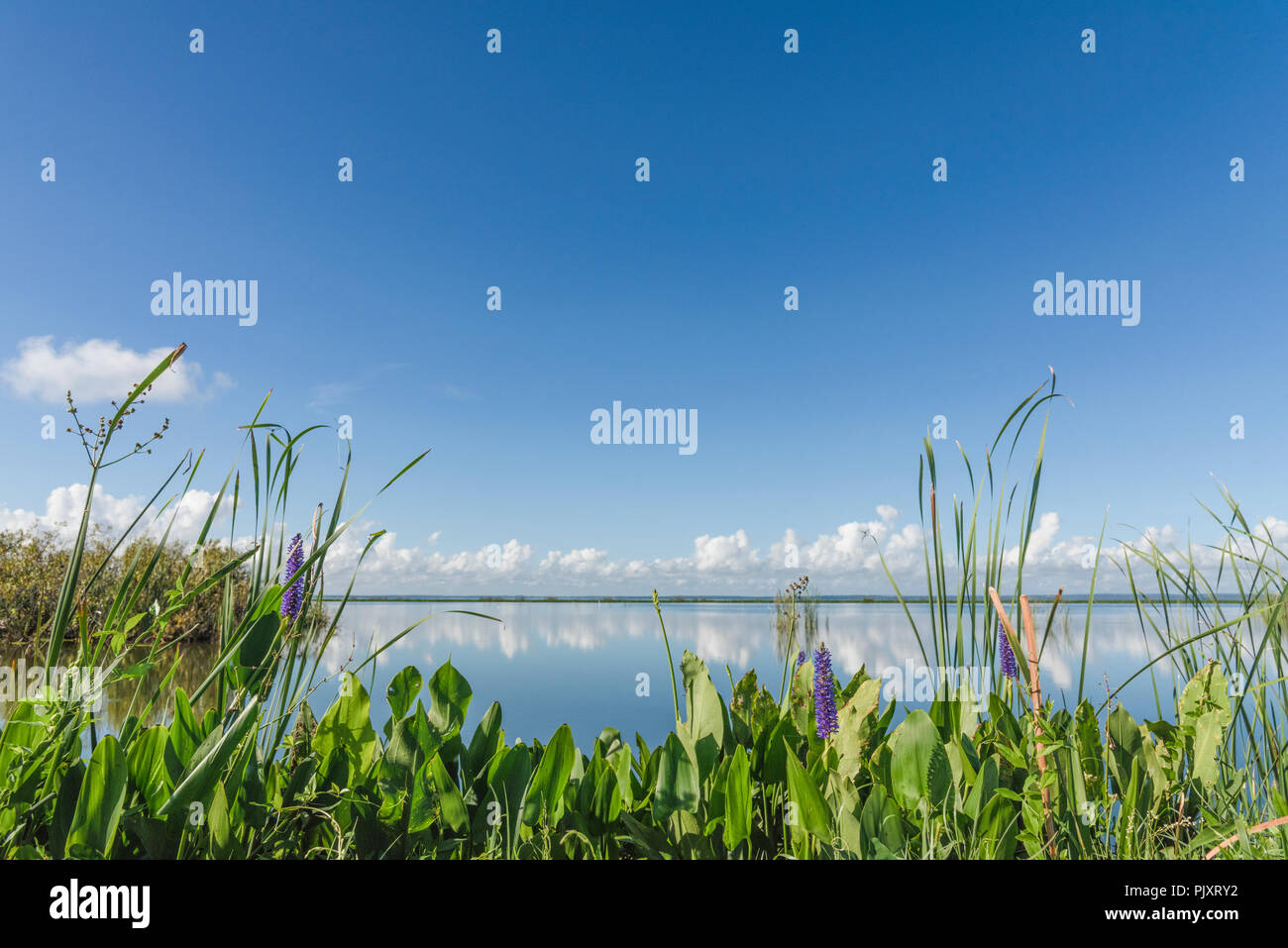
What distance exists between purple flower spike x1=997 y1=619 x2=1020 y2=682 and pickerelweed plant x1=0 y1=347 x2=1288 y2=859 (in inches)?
0.5

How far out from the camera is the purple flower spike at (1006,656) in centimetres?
128

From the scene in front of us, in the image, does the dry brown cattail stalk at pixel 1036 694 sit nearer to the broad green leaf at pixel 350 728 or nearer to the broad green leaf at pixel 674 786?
the broad green leaf at pixel 674 786

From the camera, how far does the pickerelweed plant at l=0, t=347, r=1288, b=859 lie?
1.04m

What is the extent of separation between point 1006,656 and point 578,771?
2.89ft

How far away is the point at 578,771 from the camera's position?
128cm

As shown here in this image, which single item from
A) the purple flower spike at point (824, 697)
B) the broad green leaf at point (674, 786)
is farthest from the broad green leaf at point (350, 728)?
the purple flower spike at point (824, 697)

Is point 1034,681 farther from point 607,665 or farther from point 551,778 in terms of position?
point 607,665

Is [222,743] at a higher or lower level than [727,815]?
higher

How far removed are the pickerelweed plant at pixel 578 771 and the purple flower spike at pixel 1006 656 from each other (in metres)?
0.01

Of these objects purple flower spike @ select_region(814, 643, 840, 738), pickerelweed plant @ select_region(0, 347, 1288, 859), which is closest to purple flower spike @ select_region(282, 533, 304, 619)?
pickerelweed plant @ select_region(0, 347, 1288, 859)
